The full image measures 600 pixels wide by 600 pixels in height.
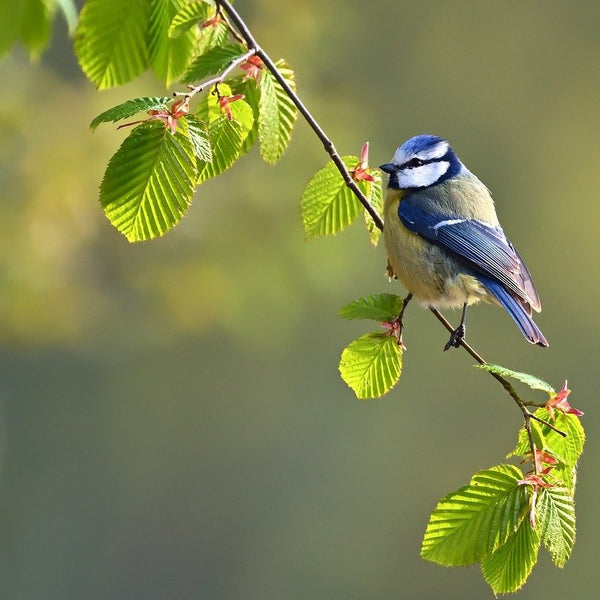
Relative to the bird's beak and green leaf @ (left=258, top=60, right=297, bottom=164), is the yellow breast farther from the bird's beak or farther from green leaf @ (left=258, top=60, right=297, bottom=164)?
green leaf @ (left=258, top=60, right=297, bottom=164)

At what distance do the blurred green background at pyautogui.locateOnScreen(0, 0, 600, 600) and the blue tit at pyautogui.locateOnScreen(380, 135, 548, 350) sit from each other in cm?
276

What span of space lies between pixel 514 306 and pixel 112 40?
0.81 metres

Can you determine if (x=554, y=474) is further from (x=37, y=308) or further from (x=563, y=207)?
(x=563, y=207)

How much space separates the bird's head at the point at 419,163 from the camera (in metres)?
1.83

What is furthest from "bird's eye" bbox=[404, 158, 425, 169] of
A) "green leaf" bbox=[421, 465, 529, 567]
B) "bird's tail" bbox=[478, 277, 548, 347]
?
"green leaf" bbox=[421, 465, 529, 567]

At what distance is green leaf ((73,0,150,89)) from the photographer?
42.6 inches

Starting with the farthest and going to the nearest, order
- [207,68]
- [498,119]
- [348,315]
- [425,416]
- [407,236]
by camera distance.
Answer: [425,416] → [498,119] → [407,236] → [348,315] → [207,68]

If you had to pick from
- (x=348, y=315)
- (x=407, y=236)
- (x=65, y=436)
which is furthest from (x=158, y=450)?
(x=348, y=315)

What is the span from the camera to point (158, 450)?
604cm

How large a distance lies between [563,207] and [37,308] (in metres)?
3.26

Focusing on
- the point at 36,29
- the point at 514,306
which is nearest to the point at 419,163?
the point at 514,306

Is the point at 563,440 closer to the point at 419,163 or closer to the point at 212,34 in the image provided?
the point at 212,34

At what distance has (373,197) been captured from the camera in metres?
1.37

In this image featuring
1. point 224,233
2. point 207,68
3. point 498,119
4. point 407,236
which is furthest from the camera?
point 498,119
